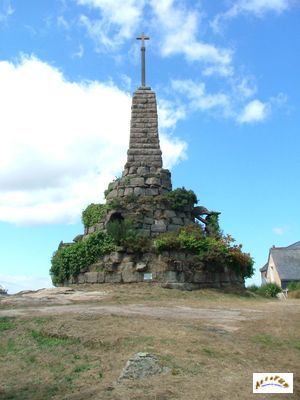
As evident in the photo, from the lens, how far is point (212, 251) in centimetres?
1758

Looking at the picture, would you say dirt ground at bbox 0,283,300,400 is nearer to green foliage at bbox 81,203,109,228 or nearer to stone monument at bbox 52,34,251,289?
stone monument at bbox 52,34,251,289

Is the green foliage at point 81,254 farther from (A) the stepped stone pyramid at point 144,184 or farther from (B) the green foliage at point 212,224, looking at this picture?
(B) the green foliage at point 212,224

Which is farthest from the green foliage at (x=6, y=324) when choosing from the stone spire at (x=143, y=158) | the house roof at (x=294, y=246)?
the house roof at (x=294, y=246)

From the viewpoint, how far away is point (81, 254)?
61.1ft

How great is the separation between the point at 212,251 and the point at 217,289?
132 cm

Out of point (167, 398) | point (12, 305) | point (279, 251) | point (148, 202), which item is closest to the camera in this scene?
point (167, 398)

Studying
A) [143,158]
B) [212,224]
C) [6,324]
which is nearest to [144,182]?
[143,158]

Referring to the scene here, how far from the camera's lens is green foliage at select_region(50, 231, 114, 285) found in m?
18.3

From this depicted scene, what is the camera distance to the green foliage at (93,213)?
19797mm

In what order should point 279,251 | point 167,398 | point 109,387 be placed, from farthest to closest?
point 279,251
point 109,387
point 167,398

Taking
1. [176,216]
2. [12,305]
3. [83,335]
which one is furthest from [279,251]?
[83,335]

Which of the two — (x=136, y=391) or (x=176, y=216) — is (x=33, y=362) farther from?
(x=176, y=216)

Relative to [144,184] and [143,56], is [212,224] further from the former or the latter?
[143,56]

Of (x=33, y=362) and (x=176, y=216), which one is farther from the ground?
(x=176, y=216)
